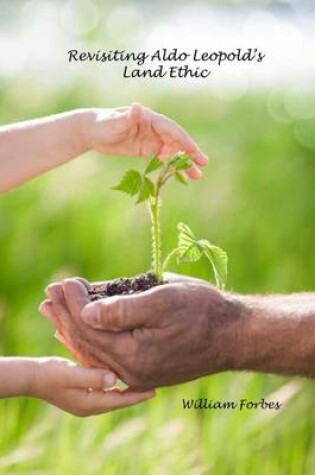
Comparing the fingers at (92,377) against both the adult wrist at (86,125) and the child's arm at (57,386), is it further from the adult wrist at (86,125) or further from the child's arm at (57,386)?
the adult wrist at (86,125)

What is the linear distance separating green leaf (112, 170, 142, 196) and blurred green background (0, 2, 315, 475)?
1.16ft

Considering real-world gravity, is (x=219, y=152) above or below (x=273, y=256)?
above

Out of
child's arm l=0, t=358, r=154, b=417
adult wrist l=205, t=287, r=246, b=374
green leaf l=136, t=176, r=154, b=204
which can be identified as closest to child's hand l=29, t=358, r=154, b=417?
child's arm l=0, t=358, r=154, b=417

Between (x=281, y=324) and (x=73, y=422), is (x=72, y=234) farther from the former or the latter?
(x=281, y=324)

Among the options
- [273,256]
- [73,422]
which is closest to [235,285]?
[273,256]

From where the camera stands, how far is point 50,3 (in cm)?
158

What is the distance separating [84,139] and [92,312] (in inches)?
11.6

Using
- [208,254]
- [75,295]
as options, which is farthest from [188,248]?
[75,295]

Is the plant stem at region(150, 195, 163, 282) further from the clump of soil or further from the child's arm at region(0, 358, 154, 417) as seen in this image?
the child's arm at region(0, 358, 154, 417)

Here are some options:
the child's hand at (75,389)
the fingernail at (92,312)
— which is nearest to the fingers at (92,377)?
the child's hand at (75,389)

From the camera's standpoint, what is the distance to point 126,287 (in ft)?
4.21

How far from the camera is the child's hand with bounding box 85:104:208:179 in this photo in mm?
1359

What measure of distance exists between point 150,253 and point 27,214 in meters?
0.20

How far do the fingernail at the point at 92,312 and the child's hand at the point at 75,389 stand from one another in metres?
0.11
